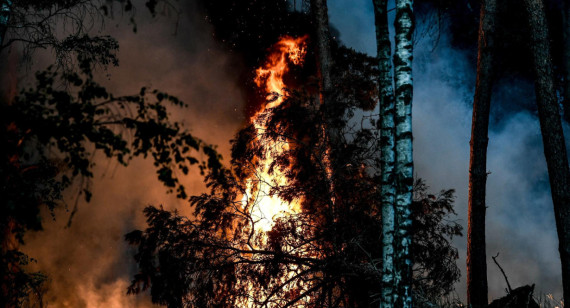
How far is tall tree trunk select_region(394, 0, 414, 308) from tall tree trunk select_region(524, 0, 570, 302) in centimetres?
305

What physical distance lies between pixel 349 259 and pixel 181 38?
45.9 ft

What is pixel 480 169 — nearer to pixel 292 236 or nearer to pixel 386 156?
pixel 386 156

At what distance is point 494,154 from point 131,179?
52.1 ft

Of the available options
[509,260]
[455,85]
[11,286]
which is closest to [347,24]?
[455,85]

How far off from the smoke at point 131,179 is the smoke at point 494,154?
649cm

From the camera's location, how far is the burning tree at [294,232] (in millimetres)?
7180

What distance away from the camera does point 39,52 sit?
657 inches

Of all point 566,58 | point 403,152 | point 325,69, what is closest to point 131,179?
point 325,69

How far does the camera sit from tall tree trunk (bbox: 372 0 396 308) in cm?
507

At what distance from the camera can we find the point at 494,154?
17141 millimetres

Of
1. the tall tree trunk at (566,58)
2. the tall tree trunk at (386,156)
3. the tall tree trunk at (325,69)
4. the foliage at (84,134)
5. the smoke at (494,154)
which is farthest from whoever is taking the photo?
the smoke at (494,154)

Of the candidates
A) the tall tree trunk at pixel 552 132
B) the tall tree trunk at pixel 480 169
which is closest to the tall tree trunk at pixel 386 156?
the tall tree trunk at pixel 552 132

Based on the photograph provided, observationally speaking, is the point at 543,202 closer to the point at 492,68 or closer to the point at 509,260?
the point at 509,260

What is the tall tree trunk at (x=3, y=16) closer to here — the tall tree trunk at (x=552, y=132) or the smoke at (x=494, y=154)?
the tall tree trunk at (x=552, y=132)
